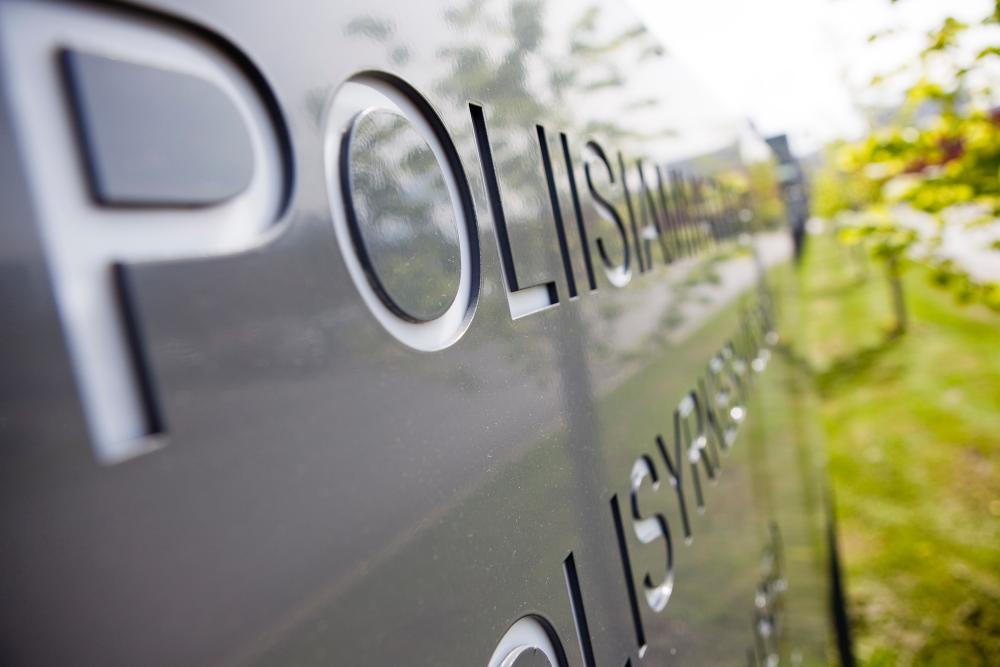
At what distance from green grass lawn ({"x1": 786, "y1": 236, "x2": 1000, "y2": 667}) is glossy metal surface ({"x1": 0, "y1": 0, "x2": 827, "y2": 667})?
4091 millimetres

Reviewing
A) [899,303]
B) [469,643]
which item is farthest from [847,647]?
[899,303]

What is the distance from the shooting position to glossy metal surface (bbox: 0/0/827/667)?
1.43ft

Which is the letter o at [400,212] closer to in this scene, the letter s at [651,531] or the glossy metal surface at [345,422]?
the glossy metal surface at [345,422]

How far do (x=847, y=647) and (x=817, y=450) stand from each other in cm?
299

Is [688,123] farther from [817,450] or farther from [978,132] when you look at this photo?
[817,450]

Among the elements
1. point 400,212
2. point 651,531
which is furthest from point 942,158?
point 400,212

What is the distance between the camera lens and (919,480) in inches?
287

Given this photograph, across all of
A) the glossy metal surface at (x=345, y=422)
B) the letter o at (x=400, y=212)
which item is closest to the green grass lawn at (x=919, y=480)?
the glossy metal surface at (x=345, y=422)

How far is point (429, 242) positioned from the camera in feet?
2.63

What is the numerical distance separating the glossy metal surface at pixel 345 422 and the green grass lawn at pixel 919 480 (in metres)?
4.09

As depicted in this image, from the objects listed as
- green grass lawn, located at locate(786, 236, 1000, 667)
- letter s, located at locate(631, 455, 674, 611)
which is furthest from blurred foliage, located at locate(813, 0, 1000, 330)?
letter s, located at locate(631, 455, 674, 611)

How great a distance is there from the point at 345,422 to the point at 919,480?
307 inches

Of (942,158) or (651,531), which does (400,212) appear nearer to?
(651,531)

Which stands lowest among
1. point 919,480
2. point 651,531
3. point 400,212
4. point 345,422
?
point 919,480
